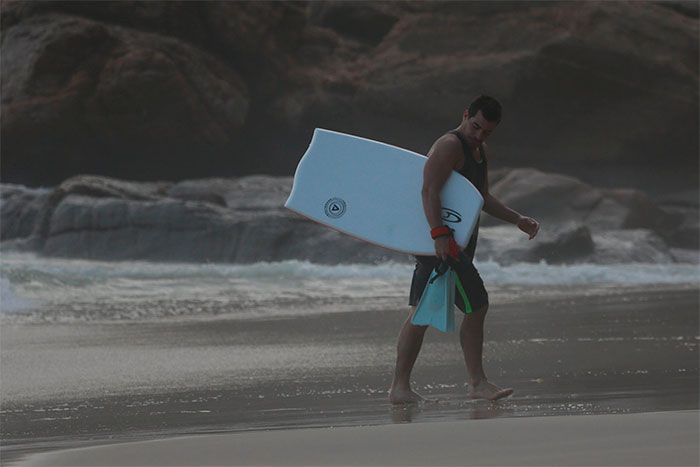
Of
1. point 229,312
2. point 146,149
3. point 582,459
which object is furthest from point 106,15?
point 582,459

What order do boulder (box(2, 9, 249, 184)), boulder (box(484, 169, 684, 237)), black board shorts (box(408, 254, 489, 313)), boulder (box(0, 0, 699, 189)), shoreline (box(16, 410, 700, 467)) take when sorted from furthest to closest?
boulder (box(0, 0, 699, 189))
boulder (box(2, 9, 249, 184))
boulder (box(484, 169, 684, 237))
black board shorts (box(408, 254, 489, 313))
shoreline (box(16, 410, 700, 467))

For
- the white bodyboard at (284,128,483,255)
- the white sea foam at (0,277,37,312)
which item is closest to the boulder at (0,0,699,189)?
the white sea foam at (0,277,37,312)

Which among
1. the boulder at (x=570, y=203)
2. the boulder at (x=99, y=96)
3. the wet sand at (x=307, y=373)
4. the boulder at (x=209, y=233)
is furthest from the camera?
the boulder at (x=99, y=96)

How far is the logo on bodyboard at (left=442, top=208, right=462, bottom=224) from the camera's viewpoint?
174 inches

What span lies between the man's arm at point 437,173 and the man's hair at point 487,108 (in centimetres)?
15

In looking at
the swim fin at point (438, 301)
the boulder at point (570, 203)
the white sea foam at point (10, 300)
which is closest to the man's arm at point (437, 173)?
the swim fin at point (438, 301)

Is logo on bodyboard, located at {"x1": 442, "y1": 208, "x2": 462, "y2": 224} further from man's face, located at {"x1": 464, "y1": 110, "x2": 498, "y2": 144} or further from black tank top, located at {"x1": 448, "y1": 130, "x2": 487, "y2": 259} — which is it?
man's face, located at {"x1": 464, "y1": 110, "x2": 498, "y2": 144}

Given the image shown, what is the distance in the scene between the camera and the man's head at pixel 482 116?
4418 mm

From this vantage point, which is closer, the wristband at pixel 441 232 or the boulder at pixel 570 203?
the wristband at pixel 441 232

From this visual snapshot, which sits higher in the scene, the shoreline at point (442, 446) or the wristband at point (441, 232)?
the wristband at point (441, 232)

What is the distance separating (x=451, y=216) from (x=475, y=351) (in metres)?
0.59

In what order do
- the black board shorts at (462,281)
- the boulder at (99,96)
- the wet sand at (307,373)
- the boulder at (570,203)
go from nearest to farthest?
the wet sand at (307,373)
the black board shorts at (462,281)
the boulder at (570,203)
the boulder at (99,96)

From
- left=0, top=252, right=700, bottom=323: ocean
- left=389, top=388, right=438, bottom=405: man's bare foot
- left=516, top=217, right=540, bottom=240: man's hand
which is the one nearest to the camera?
left=389, top=388, right=438, bottom=405: man's bare foot

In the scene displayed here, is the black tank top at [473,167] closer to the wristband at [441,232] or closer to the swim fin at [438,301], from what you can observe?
the wristband at [441,232]
